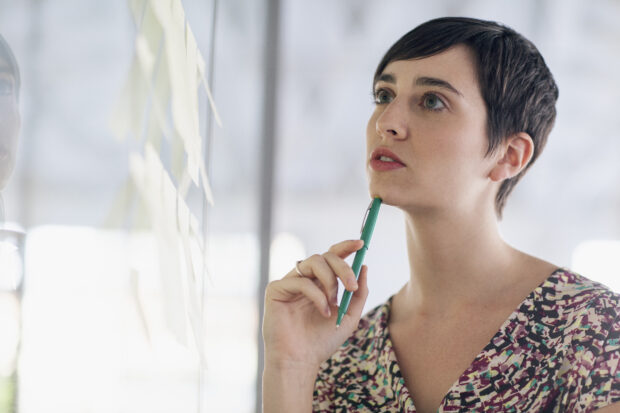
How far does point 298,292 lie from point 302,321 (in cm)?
7

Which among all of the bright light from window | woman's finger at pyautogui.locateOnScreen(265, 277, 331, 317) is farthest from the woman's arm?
the bright light from window

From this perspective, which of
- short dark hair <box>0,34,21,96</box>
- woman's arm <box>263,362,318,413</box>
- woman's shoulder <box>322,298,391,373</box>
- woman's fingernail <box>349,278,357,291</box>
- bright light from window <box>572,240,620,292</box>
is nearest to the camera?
short dark hair <box>0,34,21,96</box>

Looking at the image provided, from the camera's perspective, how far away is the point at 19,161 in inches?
14.8

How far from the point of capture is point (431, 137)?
875 mm

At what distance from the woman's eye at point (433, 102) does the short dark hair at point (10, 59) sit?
2.11 feet

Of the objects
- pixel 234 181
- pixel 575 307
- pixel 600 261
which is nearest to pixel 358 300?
pixel 575 307

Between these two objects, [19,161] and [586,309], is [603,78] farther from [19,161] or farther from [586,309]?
[19,161]

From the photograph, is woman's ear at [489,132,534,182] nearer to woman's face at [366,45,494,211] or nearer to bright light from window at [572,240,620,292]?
woman's face at [366,45,494,211]

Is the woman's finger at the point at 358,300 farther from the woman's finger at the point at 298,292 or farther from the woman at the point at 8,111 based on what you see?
the woman at the point at 8,111

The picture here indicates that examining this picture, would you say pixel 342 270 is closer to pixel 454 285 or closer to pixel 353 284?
pixel 353 284

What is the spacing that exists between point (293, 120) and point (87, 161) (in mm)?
1114

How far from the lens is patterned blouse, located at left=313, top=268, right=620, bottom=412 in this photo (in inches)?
30.4

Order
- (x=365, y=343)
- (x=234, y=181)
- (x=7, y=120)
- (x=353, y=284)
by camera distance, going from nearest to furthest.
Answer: (x=7, y=120), (x=353, y=284), (x=365, y=343), (x=234, y=181)

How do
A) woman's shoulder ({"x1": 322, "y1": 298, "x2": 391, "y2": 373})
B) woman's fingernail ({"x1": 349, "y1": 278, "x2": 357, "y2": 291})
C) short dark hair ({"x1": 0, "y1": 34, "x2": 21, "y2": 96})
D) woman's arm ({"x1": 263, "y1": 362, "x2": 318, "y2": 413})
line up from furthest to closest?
1. woman's shoulder ({"x1": 322, "y1": 298, "x2": 391, "y2": 373})
2. woman's arm ({"x1": 263, "y1": 362, "x2": 318, "y2": 413})
3. woman's fingernail ({"x1": 349, "y1": 278, "x2": 357, "y2": 291})
4. short dark hair ({"x1": 0, "y1": 34, "x2": 21, "y2": 96})
